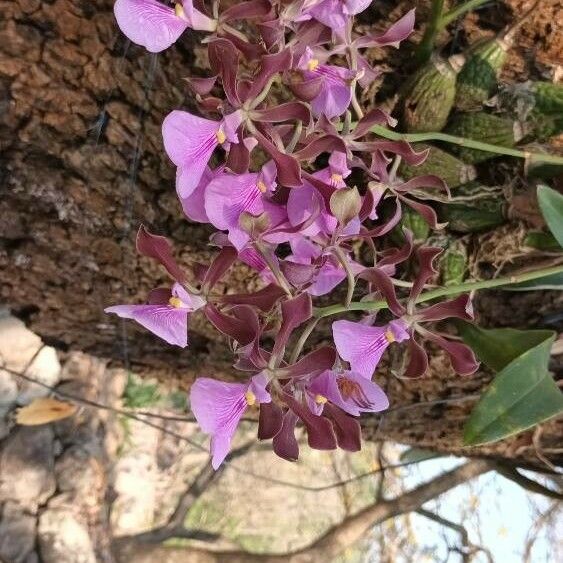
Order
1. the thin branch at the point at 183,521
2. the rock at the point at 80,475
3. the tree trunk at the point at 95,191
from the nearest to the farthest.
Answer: the tree trunk at the point at 95,191, the rock at the point at 80,475, the thin branch at the point at 183,521

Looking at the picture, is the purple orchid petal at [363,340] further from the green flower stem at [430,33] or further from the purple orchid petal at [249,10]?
the green flower stem at [430,33]

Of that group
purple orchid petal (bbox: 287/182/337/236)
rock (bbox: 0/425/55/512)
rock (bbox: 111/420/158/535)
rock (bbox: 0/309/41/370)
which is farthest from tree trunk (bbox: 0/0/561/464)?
rock (bbox: 111/420/158/535)

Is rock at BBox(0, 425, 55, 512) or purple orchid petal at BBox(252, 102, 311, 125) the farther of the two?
rock at BBox(0, 425, 55, 512)

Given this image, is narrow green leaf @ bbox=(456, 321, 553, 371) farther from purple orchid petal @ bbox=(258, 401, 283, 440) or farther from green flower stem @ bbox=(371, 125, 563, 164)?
purple orchid petal @ bbox=(258, 401, 283, 440)

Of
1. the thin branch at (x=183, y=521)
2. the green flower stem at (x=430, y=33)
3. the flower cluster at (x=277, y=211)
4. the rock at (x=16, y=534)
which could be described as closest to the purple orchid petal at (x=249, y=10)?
the flower cluster at (x=277, y=211)

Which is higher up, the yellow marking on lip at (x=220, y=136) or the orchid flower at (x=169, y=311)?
the yellow marking on lip at (x=220, y=136)

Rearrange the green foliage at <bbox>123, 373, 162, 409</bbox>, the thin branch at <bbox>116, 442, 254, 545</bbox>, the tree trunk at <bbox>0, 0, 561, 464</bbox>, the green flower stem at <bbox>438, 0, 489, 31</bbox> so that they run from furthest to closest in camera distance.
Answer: the thin branch at <bbox>116, 442, 254, 545</bbox>, the green foliage at <bbox>123, 373, 162, 409</bbox>, the tree trunk at <bbox>0, 0, 561, 464</bbox>, the green flower stem at <bbox>438, 0, 489, 31</bbox>

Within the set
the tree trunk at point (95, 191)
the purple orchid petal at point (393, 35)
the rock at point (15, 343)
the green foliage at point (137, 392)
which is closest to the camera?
the purple orchid petal at point (393, 35)
